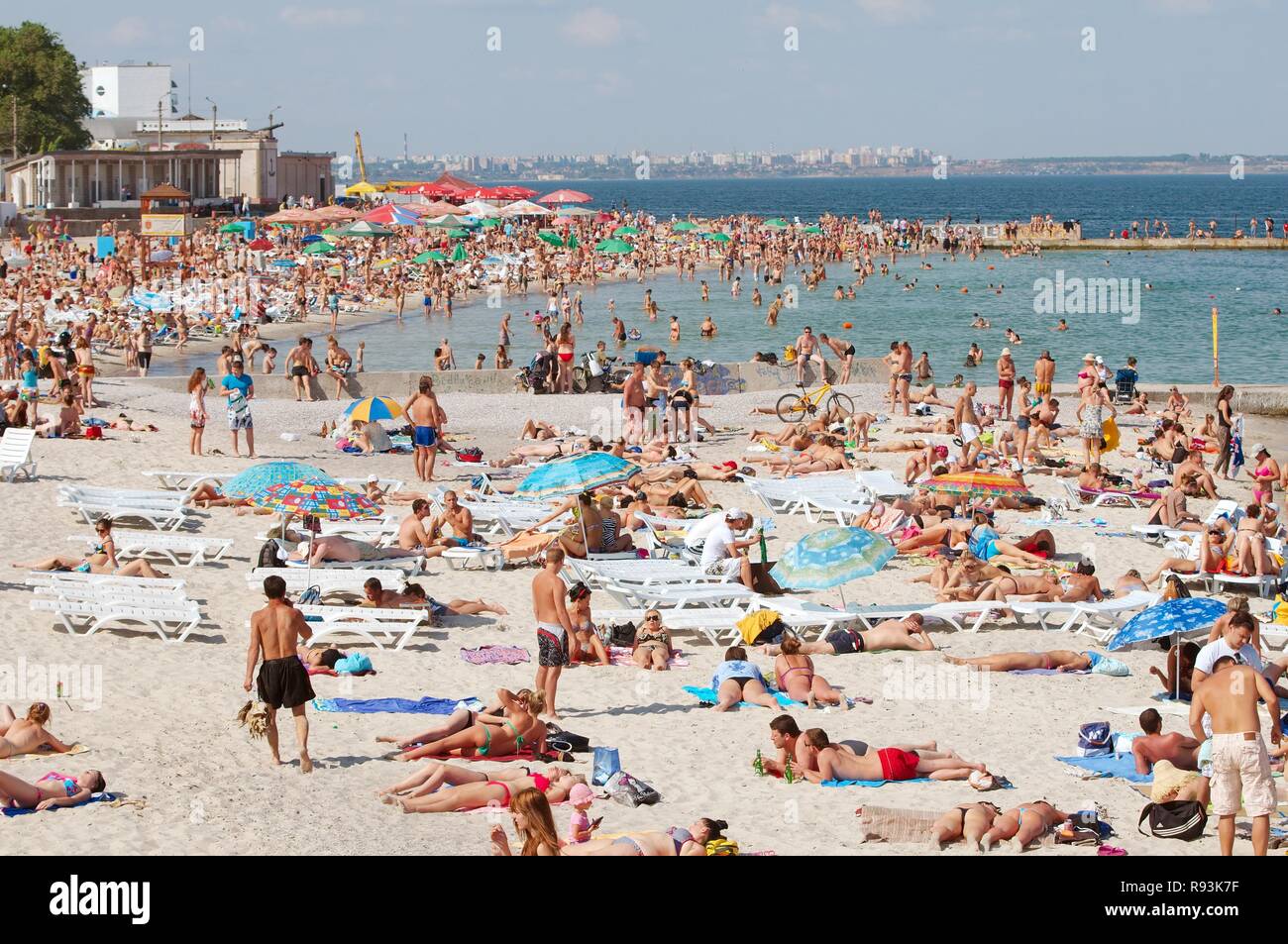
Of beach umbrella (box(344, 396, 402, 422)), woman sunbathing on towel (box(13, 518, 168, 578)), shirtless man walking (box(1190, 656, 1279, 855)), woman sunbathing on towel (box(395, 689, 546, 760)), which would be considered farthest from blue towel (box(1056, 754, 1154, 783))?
beach umbrella (box(344, 396, 402, 422))

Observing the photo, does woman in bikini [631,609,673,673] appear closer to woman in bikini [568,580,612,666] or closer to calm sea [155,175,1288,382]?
woman in bikini [568,580,612,666]

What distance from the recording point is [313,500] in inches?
511

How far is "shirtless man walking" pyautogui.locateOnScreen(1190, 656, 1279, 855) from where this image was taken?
23.2 feet

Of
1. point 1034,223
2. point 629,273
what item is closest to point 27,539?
point 629,273

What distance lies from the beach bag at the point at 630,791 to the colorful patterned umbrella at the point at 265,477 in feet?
19.2

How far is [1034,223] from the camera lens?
235 feet

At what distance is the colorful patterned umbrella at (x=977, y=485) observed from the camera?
49.7ft

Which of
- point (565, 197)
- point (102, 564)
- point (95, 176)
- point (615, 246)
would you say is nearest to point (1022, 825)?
point (102, 564)

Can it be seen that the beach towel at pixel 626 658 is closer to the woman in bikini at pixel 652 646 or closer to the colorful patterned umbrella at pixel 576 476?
the woman in bikini at pixel 652 646

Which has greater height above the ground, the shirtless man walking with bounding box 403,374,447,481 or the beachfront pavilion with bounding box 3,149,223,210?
the beachfront pavilion with bounding box 3,149,223,210

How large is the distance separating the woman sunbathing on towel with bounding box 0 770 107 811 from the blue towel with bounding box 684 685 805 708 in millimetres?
3981

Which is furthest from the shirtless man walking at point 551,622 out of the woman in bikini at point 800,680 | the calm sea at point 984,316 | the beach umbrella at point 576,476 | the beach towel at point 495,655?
the calm sea at point 984,316

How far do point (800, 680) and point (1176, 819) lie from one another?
295 cm

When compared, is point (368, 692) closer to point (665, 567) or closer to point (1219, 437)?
point (665, 567)
